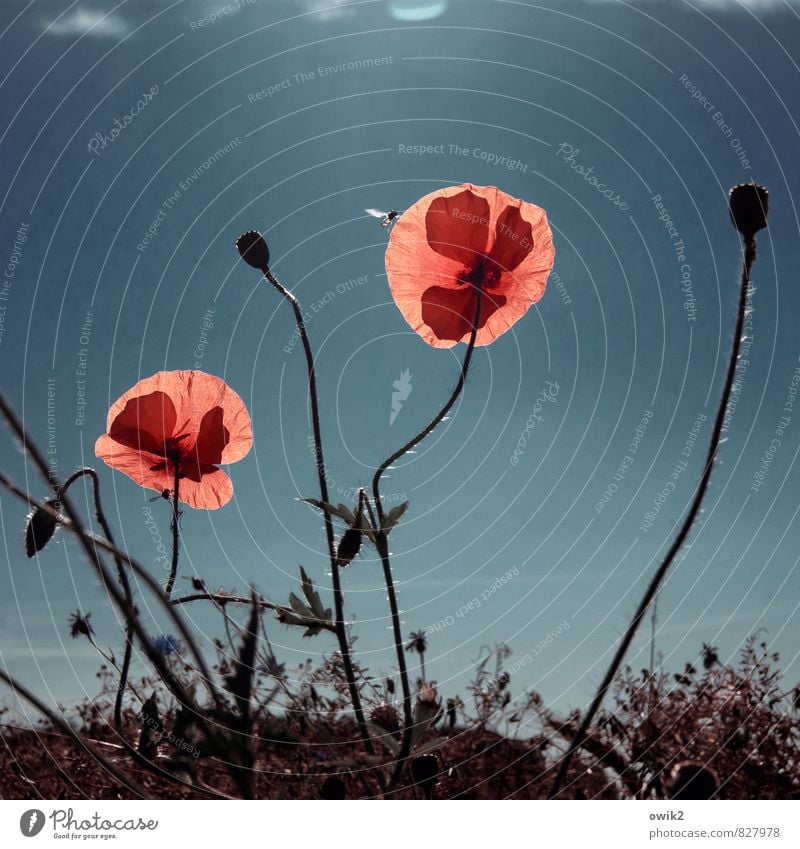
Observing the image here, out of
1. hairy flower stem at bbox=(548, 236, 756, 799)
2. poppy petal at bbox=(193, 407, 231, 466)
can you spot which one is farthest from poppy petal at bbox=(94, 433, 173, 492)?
hairy flower stem at bbox=(548, 236, 756, 799)

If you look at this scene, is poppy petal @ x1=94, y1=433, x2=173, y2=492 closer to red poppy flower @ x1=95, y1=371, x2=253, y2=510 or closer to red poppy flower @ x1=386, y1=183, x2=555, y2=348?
red poppy flower @ x1=95, y1=371, x2=253, y2=510

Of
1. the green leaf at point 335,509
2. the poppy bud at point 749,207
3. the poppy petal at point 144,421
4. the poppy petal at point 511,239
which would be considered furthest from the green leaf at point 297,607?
the poppy bud at point 749,207

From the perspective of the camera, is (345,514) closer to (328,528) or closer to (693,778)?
(328,528)

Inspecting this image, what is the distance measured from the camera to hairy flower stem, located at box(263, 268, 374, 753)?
74.9 inches

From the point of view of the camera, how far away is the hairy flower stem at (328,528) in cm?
190

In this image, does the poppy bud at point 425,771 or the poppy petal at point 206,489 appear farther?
the poppy petal at point 206,489

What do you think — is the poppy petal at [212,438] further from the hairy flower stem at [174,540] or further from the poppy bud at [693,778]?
the poppy bud at [693,778]

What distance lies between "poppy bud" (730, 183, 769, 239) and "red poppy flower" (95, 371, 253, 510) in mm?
1218

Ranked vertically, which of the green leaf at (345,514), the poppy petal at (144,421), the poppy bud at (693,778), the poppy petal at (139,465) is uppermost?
the poppy petal at (144,421)

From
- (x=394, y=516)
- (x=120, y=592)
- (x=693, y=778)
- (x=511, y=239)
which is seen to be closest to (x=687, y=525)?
(x=693, y=778)

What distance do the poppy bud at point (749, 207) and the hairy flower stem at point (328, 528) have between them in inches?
40.5

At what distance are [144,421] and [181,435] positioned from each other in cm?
12
